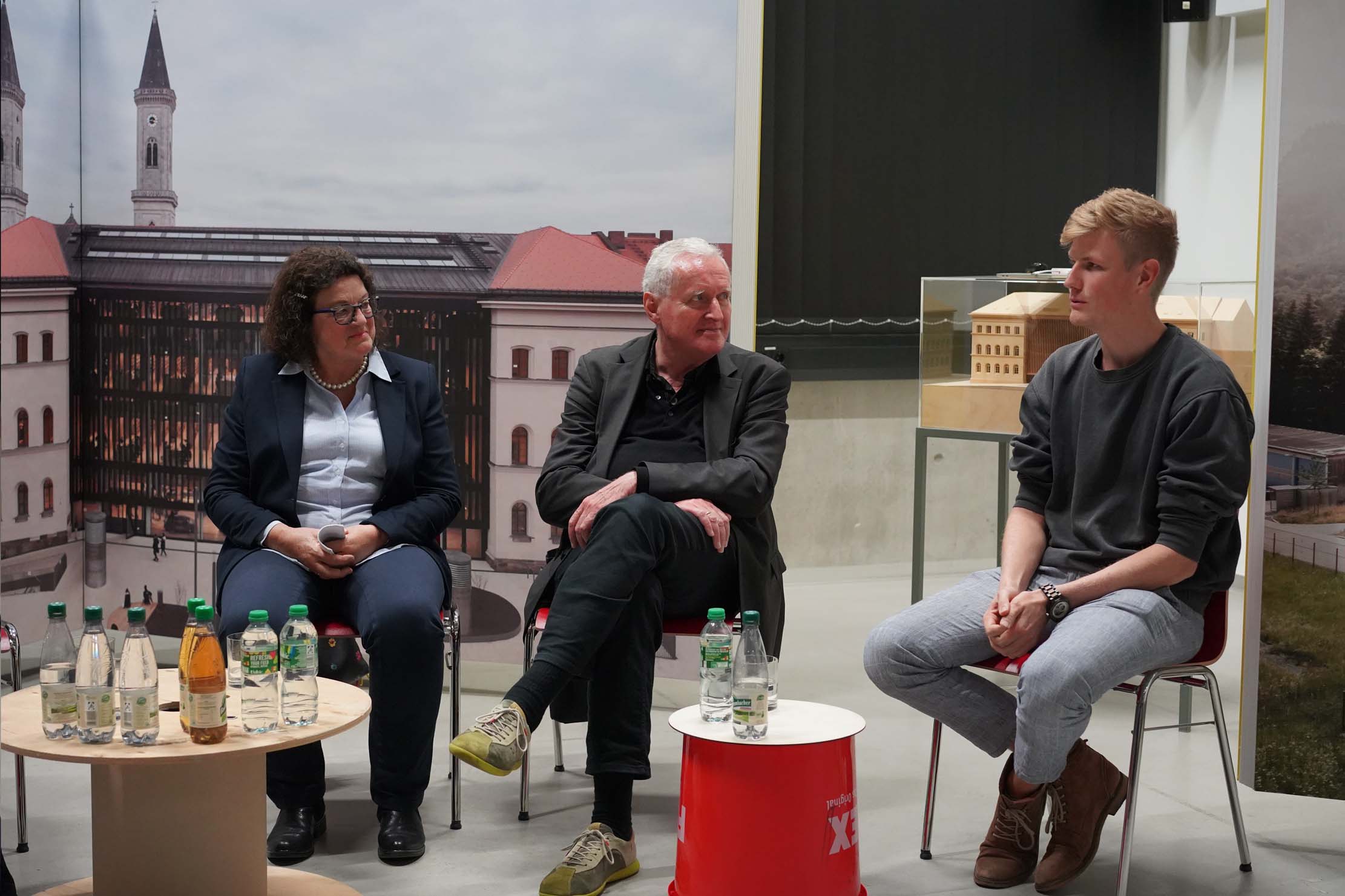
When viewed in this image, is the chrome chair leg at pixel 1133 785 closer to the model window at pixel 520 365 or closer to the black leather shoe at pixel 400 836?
the black leather shoe at pixel 400 836

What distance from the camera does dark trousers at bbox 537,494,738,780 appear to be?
2719mm

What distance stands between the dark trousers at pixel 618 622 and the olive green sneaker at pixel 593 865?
13 centimetres

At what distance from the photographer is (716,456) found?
3184 millimetres

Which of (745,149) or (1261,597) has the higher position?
(745,149)

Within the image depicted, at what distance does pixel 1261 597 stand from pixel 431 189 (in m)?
2.47

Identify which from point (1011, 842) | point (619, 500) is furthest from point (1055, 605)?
point (619, 500)

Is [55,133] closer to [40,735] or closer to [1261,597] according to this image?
[40,735]

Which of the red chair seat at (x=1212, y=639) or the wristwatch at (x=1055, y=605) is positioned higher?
the wristwatch at (x=1055, y=605)

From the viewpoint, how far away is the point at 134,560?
4.14m

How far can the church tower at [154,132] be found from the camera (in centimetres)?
390

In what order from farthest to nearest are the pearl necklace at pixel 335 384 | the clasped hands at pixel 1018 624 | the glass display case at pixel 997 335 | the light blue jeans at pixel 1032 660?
the glass display case at pixel 997 335 → the pearl necklace at pixel 335 384 → the clasped hands at pixel 1018 624 → the light blue jeans at pixel 1032 660

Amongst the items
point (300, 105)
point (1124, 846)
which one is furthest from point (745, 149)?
point (1124, 846)

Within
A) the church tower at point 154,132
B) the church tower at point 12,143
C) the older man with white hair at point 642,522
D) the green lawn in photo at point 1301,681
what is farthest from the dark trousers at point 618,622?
the church tower at point 12,143

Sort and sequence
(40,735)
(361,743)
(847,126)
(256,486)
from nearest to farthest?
(40,735)
(256,486)
(361,743)
(847,126)
